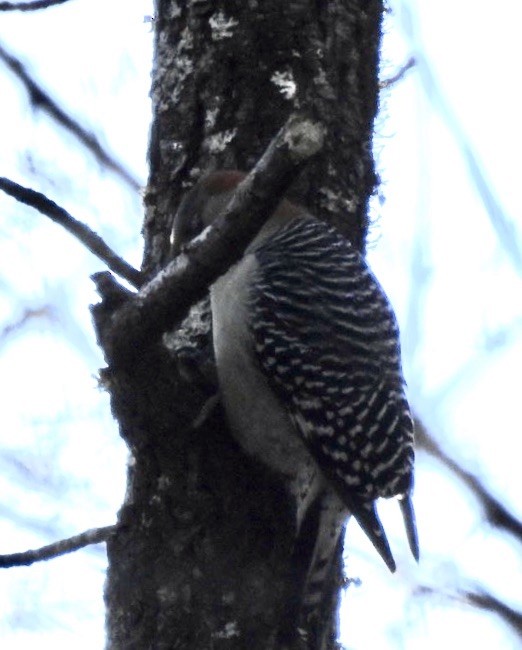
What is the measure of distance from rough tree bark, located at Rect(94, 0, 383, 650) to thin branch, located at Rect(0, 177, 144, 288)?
0.91ft

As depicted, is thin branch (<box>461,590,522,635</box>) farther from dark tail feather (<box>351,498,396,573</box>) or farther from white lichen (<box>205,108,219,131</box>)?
white lichen (<box>205,108,219,131</box>)

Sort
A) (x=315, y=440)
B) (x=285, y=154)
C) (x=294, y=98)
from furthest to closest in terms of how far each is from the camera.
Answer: (x=294, y=98), (x=315, y=440), (x=285, y=154)

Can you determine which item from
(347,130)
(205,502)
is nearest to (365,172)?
(347,130)

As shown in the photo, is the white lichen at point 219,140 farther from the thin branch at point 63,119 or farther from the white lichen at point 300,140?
the white lichen at point 300,140

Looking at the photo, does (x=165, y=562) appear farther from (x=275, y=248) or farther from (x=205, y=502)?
(x=275, y=248)

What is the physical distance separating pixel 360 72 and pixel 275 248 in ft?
2.11

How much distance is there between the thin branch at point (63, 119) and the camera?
4.37 metres

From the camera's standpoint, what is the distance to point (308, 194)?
4.28 m

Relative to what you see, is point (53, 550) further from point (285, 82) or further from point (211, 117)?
point (285, 82)

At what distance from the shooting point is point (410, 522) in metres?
3.88

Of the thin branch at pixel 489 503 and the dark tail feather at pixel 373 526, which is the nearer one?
the thin branch at pixel 489 503

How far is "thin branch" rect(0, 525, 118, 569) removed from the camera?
138 inches

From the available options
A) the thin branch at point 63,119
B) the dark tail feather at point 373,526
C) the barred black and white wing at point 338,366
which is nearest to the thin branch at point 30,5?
the thin branch at point 63,119

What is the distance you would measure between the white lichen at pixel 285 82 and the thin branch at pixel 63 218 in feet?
3.31
